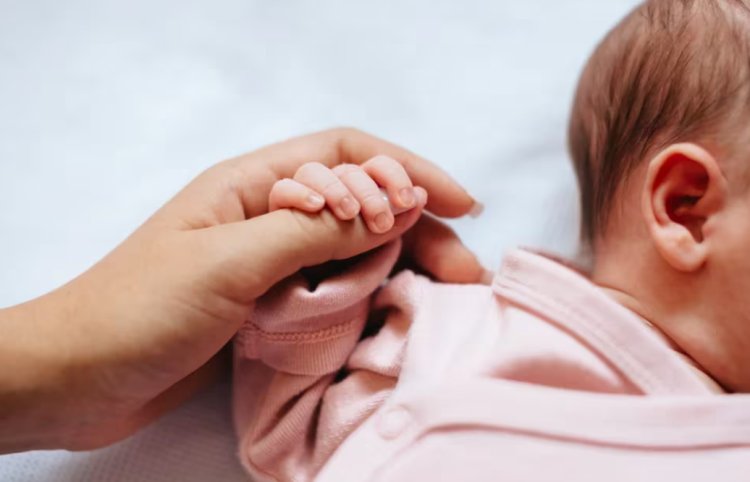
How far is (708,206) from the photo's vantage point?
78cm

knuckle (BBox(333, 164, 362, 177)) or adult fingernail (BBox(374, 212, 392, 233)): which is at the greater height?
knuckle (BBox(333, 164, 362, 177))

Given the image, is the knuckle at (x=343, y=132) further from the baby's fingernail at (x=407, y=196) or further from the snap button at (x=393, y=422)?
the snap button at (x=393, y=422)

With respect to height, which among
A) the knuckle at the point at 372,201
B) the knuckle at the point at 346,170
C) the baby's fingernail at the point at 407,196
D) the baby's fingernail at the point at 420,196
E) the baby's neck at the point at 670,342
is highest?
the knuckle at the point at 346,170

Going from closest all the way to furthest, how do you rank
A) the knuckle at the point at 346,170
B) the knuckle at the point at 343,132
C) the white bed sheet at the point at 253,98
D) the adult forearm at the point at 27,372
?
the adult forearm at the point at 27,372 < the knuckle at the point at 346,170 < the knuckle at the point at 343,132 < the white bed sheet at the point at 253,98

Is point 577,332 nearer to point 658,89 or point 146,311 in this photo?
point 658,89

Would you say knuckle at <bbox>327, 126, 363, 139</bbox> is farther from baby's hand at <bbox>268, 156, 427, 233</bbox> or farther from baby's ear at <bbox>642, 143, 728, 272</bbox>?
baby's ear at <bbox>642, 143, 728, 272</bbox>

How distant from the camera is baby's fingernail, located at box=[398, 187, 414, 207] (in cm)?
83

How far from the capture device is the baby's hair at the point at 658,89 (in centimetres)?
78

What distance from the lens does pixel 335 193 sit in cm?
79

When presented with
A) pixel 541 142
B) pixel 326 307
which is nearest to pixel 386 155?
pixel 326 307

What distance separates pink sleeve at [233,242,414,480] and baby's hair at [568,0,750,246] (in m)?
0.25

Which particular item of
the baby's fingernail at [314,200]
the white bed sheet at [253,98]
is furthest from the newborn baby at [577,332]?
the white bed sheet at [253,98]

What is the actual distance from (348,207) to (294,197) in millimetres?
53

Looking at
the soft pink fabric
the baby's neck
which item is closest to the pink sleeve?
the soft pink fabric
